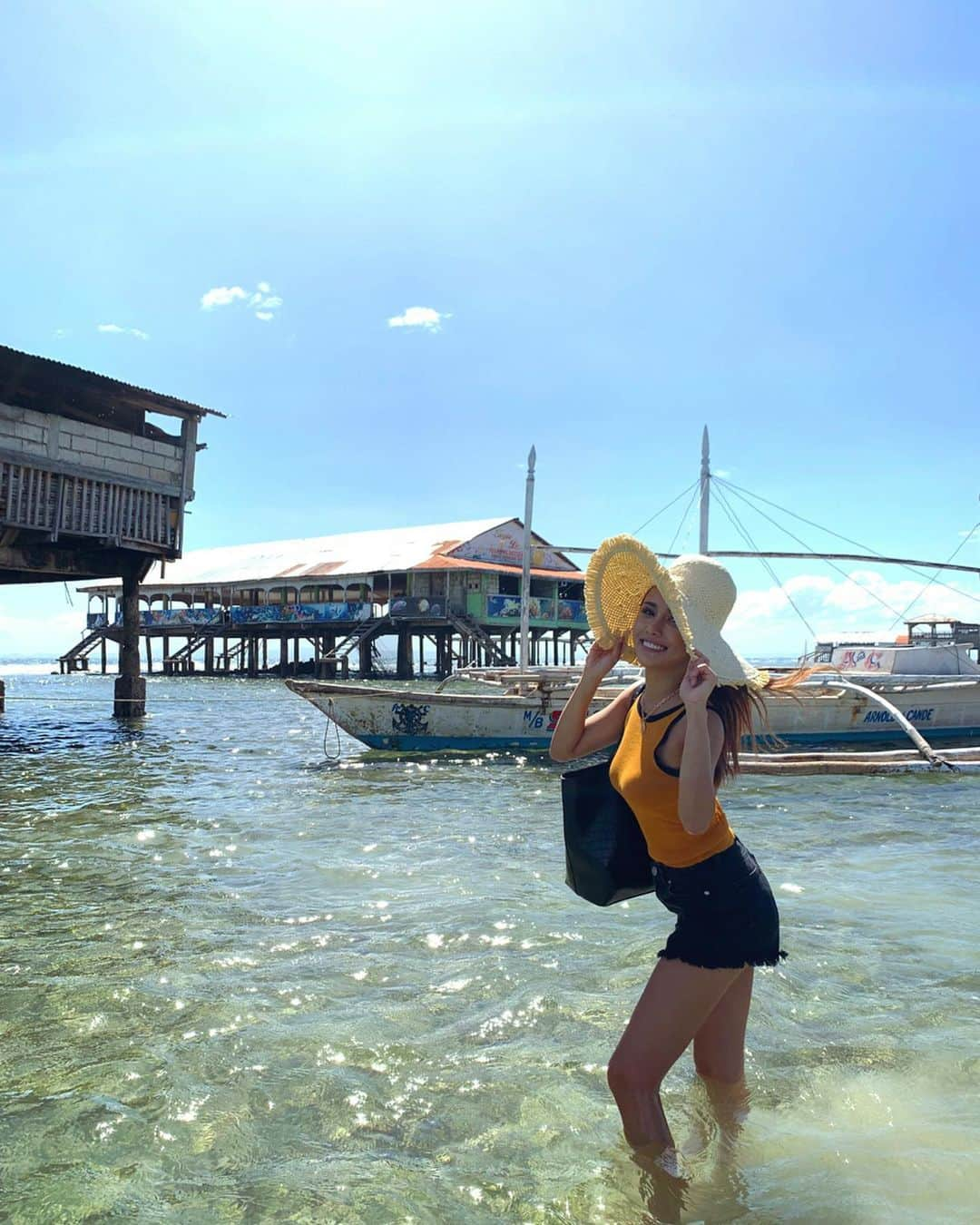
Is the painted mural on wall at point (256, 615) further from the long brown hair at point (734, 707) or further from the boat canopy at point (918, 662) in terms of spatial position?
the long brown hair at point (734, 707)

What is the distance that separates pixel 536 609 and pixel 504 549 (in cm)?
416

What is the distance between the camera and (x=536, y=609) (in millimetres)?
42250

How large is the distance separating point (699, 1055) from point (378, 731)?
42.6 ft

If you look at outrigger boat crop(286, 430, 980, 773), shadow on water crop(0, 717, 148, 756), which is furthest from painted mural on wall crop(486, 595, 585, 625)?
shadow on water crop(0, 717, 148, 756)

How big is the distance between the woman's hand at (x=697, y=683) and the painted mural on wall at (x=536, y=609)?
1490 inches

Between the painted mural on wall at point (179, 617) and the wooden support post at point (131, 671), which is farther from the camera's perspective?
the painted mural on wall at point (179, 617)

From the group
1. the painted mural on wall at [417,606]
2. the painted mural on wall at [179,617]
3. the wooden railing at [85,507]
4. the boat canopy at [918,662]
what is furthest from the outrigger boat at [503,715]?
the painted mural on wall at [179,617]

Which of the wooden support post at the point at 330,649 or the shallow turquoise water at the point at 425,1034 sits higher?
the wooden support post at the point at 330,649

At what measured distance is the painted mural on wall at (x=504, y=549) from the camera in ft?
143

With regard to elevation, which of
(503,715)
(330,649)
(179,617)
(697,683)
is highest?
(179,617)

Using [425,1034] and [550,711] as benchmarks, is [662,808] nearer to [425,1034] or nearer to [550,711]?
[425,1034]

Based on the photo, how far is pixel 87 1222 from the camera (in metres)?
2.52

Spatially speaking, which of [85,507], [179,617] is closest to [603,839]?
[85,507]

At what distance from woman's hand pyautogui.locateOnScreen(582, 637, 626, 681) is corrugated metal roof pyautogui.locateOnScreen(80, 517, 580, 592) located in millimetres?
36734
